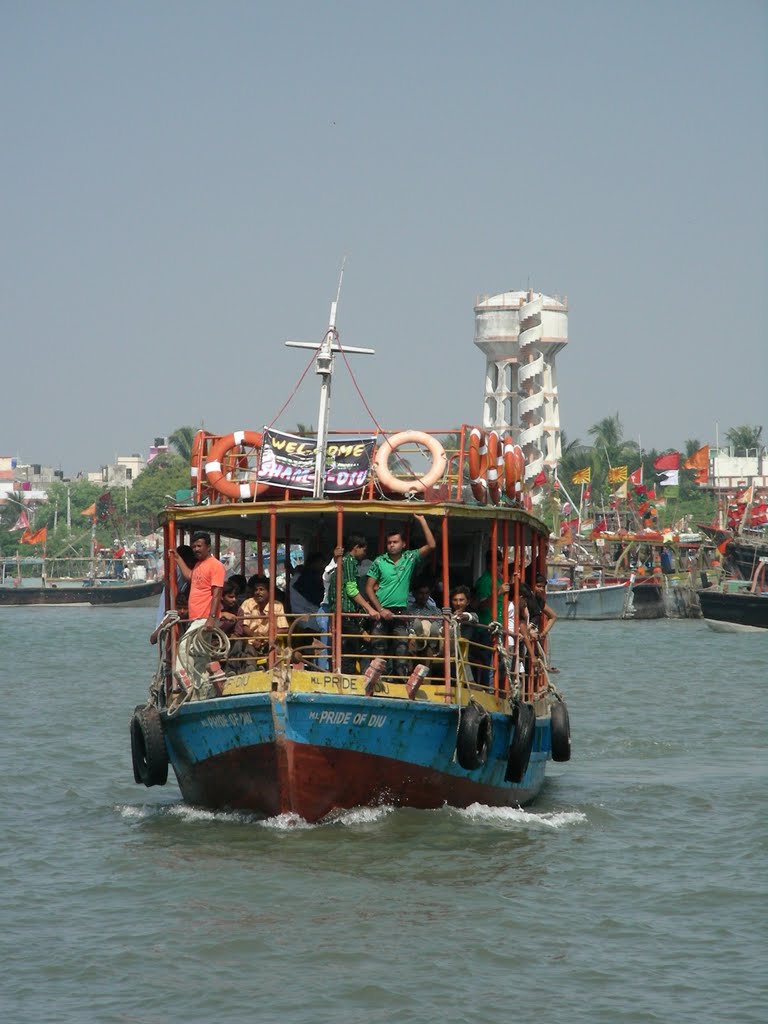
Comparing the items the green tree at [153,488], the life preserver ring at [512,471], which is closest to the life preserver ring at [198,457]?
the life preserver ring at [512,471]

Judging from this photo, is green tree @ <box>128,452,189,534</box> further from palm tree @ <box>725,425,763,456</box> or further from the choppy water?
the choppy water

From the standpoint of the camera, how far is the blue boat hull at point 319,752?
13820mm

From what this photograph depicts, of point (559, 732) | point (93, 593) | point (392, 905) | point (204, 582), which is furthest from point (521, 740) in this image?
point (93, 593)

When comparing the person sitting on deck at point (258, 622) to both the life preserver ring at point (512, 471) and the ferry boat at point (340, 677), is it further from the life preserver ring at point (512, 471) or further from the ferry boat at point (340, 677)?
the life preserver ring at point (512, 471)

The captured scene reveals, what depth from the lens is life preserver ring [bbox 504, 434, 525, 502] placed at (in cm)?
1670

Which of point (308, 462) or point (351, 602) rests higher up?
point (308, 462)

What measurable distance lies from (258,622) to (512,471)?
339 centimetres

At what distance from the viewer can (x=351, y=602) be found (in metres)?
14.8

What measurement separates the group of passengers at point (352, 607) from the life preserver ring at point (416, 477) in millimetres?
384

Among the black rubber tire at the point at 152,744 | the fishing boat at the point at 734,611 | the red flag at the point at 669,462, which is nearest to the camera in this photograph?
the black rubber tire at the point at 152,744

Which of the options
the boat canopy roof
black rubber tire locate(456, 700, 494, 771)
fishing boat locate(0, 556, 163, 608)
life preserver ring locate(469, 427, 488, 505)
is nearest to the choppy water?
black rubber tire locate(456, 700, 494, 771)

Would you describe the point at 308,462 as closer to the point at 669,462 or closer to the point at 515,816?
the point at 515,816

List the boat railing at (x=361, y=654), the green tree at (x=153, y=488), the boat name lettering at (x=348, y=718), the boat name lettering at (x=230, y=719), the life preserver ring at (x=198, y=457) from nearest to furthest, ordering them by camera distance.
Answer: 1. the boat name lettering at (x=348, y=718)
2. the boat name lettering at (x=230, y=719)
3. the boat railing at (x=361, y=654)
4. the life preserver ring at (x=198, y=457)
5. the green tree at (x=153, y=488)

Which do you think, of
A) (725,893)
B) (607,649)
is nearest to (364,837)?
(725,893)
